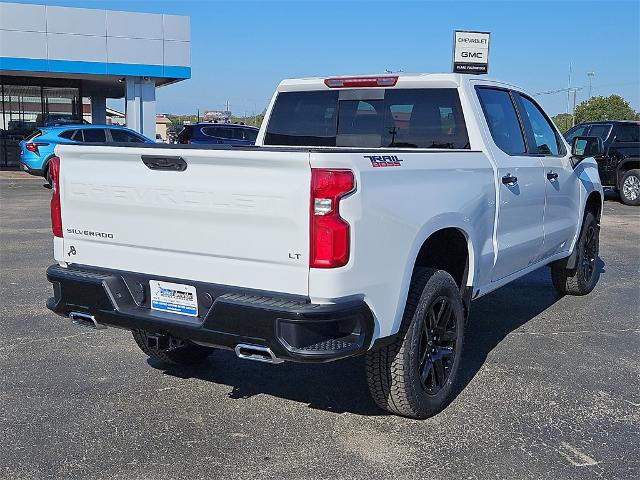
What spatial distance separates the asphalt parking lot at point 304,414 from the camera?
363cm

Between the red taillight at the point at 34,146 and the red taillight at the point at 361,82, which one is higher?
the red taillight at the point at 361,82

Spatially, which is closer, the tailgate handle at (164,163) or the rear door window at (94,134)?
the tailgate handle at (164,163)

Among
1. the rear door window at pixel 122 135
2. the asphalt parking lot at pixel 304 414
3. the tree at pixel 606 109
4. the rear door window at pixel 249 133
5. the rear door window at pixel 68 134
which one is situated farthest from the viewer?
the tree at pixel 606 109

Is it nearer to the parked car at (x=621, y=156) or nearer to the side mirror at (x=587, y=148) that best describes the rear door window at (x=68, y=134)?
the parked car at (x=621, y=156)

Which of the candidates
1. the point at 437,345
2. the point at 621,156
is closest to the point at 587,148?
the point at 437,345

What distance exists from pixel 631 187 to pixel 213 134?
451 inches

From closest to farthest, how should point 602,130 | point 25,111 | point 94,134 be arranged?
point 602,130 → point 94,134 → point 25,111

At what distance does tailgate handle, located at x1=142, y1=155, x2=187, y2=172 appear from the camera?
12.0 feet

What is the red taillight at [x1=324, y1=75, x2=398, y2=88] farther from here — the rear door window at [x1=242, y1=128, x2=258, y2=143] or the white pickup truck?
the rear door window at [x1=242, y1=128, x2=258, y2=143]

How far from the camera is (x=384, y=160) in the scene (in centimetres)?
360

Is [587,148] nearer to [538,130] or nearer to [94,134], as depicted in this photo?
[538,130]

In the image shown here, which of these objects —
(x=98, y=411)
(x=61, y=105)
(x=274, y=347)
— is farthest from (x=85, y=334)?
(x=61, y=105)

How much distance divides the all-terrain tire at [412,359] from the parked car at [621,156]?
1364cm

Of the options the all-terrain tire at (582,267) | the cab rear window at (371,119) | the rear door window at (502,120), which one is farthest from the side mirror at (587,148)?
the cab rear window at (371,119)
